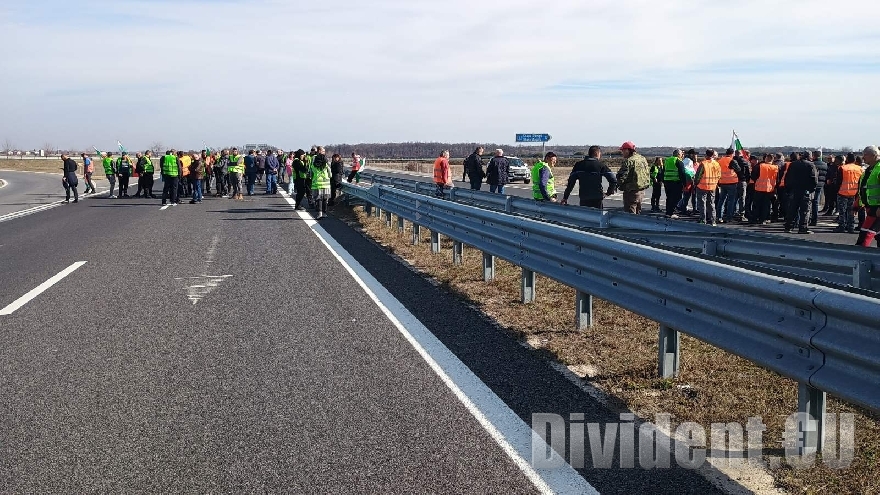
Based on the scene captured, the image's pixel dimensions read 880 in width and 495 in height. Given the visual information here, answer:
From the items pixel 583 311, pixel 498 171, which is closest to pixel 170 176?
pixel 498 171

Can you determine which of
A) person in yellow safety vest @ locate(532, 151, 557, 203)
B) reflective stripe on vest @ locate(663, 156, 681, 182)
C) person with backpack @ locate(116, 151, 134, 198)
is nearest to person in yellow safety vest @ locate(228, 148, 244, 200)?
person with backpack @ locate(116, 151, 134, 198)

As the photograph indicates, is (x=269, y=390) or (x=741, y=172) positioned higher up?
(x=741, y=172)

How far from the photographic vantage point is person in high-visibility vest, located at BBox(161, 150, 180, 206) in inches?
1110

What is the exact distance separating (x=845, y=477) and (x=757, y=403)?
1307mm

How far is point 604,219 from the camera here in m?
11.0

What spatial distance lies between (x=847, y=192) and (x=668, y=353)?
1446 centimetres

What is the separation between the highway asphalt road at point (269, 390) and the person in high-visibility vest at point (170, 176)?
1705 centimetres

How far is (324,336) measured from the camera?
7.62m

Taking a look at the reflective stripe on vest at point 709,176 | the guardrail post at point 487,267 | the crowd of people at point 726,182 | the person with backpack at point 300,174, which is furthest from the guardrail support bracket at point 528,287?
the person with backpack at point 300,174

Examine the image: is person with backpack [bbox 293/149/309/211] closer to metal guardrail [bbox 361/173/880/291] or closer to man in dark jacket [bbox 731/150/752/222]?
man in dark jacket [bbox 731/150/752/222]

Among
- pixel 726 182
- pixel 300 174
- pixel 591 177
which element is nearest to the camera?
pixel 591 177

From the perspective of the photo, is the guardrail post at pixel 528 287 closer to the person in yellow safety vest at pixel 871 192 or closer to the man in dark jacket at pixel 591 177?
the man in dark jacket at pixel 591 177

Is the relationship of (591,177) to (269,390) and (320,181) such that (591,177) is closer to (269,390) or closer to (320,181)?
(269,390)

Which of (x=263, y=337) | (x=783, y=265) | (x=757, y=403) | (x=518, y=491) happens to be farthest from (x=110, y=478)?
(x=783, y=265)
